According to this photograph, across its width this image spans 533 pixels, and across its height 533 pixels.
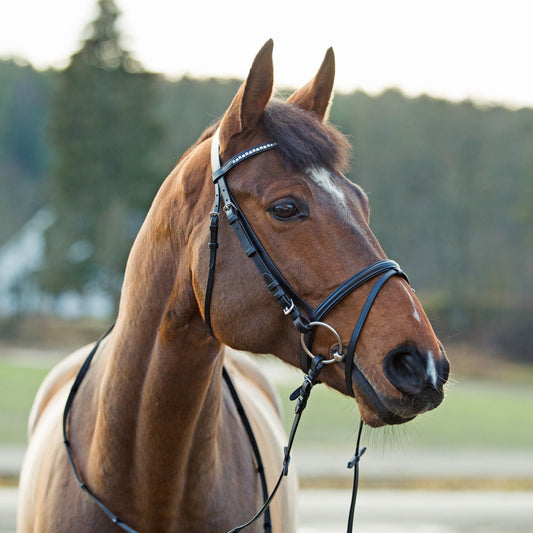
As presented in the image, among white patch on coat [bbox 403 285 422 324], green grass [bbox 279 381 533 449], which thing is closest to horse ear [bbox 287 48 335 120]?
white patch on coat [bbox 403 285 422 324]

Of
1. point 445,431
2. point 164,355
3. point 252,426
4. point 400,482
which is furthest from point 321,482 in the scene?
point 164,355

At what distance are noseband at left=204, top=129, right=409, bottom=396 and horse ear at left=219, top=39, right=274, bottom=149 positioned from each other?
0.25 feet

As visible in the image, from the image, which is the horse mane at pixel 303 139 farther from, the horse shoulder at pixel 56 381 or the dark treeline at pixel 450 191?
the dark treeline at pixel 450 191

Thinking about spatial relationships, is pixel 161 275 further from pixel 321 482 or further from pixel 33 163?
pixel 33 163

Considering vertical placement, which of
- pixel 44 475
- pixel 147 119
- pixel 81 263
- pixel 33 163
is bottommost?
pixel 44 475

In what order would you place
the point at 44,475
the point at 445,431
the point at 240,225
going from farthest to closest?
→ the point at 445,431 < the point at 44,475 < the point at 240,225

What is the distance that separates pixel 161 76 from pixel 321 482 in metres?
30.9

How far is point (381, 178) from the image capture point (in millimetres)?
37281

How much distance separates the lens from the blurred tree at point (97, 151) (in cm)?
3347

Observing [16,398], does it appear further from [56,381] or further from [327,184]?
[327,184]

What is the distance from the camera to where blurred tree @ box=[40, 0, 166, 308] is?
110ft

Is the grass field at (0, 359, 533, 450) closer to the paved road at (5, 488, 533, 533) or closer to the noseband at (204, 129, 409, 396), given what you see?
the paved road at (5, 488, 533, 533)

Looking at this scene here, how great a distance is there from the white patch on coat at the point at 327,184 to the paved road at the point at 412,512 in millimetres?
5800

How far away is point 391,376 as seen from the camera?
1962 millimetres
